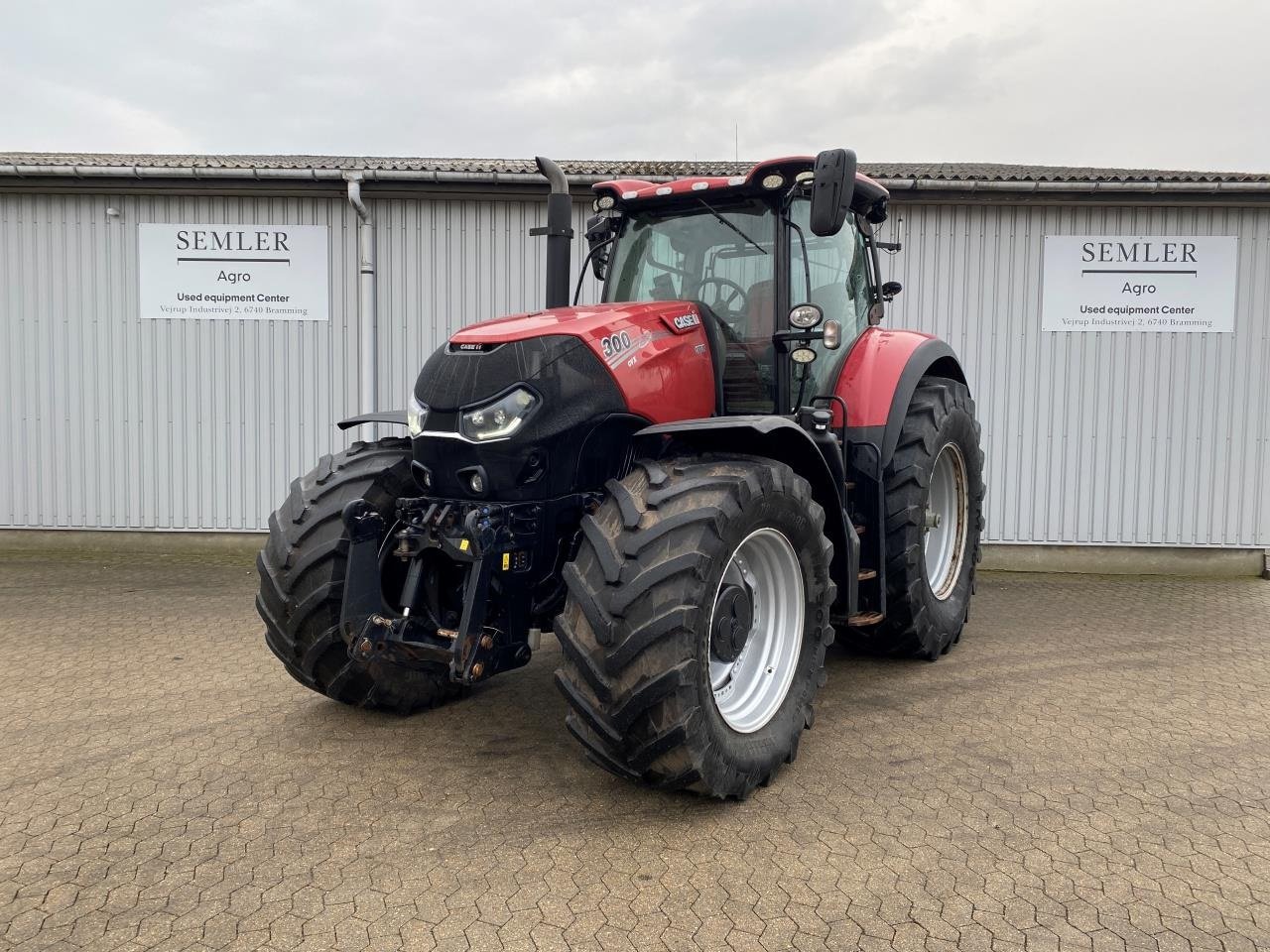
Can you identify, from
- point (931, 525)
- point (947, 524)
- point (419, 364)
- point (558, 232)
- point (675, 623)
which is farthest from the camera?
point (419, 364)

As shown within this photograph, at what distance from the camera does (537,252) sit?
27.1 feet

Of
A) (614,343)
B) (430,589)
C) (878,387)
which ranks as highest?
(614,343)

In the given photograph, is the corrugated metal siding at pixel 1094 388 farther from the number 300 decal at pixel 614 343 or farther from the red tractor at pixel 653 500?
the number 300 decal at pixel 614 343

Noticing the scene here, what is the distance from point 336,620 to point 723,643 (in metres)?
1.56

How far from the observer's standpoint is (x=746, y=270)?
432cm

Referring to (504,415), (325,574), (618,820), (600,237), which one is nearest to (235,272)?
(600,237)

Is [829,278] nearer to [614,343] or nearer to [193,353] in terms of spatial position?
[614,343]

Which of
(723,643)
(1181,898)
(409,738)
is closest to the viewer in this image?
(1181,898)

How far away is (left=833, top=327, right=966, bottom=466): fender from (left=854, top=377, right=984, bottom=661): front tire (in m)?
0.17

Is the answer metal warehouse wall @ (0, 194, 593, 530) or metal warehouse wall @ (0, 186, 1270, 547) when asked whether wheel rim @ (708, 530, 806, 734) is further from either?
metal warehouse wall @ (0, 194, 593, 530)

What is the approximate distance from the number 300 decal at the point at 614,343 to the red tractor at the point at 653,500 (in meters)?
0.01

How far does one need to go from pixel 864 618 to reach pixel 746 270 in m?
1.71

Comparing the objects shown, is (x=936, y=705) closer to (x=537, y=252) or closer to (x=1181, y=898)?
(x=1181, y=898)

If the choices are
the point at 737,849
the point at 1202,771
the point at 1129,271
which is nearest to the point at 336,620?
the point at 737,849
